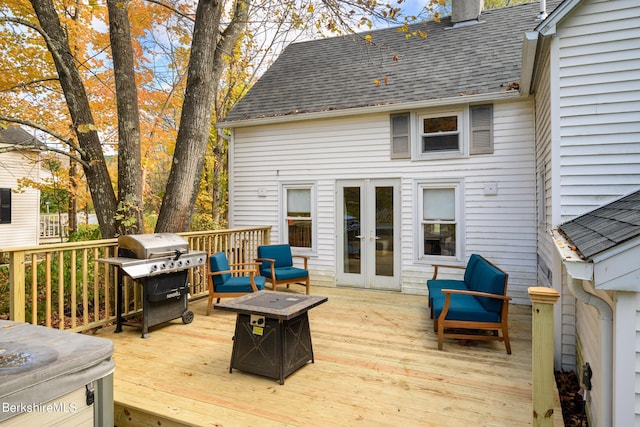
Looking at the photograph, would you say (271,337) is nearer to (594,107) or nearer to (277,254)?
(277,254)

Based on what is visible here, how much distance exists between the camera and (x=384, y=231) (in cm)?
660

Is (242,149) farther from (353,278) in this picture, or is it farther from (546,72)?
Answer: (546,72)

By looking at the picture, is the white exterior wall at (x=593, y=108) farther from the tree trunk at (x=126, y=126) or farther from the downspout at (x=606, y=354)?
the tree trunk at (x=126, y=126)

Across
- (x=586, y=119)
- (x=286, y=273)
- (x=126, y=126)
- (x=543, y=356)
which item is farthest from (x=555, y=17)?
(x=126, y=126)

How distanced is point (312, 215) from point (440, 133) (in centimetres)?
283

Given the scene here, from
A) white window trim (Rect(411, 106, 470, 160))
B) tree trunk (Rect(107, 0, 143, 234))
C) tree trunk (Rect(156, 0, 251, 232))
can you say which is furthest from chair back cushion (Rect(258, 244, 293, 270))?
white window trim (Rect(411, 106, 470, 160))

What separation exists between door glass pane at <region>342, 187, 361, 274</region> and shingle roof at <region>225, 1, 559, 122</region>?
5.49 feet

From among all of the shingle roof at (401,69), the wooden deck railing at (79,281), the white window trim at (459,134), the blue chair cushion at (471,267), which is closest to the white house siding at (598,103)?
the blue chair cushion at (471,267)

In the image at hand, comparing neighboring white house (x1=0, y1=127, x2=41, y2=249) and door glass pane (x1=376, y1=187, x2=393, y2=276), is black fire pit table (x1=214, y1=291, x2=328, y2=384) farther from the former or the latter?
neighboring white house (x1=0, y1=127, x2=41, y2=249)

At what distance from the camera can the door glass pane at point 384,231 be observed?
6.55m

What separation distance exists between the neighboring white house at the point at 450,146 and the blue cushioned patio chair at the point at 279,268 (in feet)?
2.83

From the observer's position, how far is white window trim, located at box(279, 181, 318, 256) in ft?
23.5

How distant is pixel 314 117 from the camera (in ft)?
22.8

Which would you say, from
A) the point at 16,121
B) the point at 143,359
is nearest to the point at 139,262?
the point at 143,359
